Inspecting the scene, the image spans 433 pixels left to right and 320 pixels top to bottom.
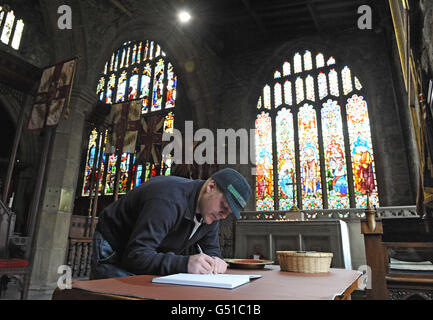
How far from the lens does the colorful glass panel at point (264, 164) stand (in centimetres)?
861

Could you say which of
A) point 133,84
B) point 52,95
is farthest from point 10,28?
point 52,95

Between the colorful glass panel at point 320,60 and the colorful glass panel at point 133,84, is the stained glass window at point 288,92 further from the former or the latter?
the colorful glass panel at point 133,84

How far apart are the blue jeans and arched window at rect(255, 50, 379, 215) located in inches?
261

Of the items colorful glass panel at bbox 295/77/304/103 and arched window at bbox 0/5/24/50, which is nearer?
colorful glass panel at bbox 295/77/304/103

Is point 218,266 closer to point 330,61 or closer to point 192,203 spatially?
point 192,203

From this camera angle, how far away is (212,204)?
130 centimetres

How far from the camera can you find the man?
1081 millimetres

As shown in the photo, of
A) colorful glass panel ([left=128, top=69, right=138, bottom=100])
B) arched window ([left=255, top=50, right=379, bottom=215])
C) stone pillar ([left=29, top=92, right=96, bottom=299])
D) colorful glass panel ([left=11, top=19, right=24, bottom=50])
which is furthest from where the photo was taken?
colorful glass panel ([left=128, top=69, right=138, bottom=100])

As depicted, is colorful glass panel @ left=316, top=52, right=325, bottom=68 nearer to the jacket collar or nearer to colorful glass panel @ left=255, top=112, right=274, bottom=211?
colorful glass panel @ left=255, top=112, right=274, bottom=211

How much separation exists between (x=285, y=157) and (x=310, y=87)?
7.86ft

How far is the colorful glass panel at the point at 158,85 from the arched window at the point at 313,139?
415cm

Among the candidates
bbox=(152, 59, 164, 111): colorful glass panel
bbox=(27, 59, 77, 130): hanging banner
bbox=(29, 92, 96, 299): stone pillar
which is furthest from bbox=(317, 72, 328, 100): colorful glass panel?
bbox=(27, 59, 77, 130): hanging banner

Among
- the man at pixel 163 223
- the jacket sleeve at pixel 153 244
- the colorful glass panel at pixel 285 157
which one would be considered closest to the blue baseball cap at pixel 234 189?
the man at pixel 163 223
